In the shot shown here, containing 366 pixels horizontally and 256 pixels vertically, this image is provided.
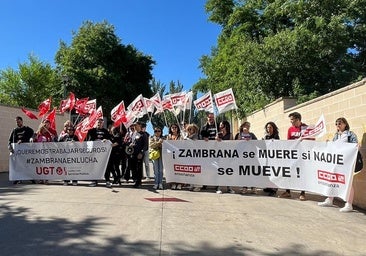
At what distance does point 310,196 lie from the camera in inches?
404

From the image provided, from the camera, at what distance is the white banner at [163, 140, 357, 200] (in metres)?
8.68

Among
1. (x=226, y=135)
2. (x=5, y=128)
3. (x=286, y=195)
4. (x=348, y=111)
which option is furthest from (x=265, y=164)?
(x=5, y=128)

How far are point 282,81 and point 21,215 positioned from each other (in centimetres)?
1411

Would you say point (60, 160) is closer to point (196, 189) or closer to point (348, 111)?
point (196, 189)

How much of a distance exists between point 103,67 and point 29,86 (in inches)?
257

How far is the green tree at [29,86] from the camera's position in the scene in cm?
3628

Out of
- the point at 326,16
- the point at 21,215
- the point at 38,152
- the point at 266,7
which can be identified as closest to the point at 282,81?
the point at 326,16

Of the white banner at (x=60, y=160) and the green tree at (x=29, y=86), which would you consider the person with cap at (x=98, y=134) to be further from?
the green tree at (x=29, y=86)

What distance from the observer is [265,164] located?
1030 centimetres

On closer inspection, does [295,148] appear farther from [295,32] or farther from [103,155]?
[295,32]

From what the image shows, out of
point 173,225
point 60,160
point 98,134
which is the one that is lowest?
point 173,225

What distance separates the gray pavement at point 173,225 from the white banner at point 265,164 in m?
0.49

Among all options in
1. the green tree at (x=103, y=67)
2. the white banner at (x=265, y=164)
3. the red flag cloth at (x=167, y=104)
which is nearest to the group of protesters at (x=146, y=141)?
the white banner at (x=265, y=164)

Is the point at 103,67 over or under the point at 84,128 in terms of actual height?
over
